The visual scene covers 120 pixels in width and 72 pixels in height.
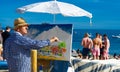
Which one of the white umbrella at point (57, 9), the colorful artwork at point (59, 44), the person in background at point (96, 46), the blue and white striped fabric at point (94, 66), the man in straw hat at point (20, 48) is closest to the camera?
the man in straw hat at point (20, 48)

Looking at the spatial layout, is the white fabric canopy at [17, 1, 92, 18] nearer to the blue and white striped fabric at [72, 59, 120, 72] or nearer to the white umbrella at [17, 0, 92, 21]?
the white umbrella at [17, 0, 92, 21]

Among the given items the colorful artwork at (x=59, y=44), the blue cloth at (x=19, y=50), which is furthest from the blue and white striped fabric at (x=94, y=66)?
the blue cloth at (x=19, y=50)

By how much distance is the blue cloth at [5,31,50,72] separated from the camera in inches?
271

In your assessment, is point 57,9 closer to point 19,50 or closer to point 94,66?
point 94,66

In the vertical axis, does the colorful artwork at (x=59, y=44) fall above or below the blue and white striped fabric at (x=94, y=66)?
above

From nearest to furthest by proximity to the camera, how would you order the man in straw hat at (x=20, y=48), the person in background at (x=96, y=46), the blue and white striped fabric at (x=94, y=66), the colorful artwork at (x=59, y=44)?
1. the man in straw hat at (x=20, y=48)
2. the colorful artwork at (x=59, y=44)
3. the blue and white striped fabric at (x=94, y=66)
4. the person in background at (x=96, y=46)

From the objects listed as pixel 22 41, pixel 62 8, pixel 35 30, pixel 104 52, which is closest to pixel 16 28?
pixel 22 41

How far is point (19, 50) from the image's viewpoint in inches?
272

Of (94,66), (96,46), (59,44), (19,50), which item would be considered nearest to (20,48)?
(19,50)

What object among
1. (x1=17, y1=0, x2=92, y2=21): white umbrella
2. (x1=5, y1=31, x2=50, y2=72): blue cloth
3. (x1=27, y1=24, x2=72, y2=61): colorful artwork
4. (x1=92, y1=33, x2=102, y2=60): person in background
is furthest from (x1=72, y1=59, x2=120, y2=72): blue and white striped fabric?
(x1=5, y1=31, x2=50, y2=72): blue cloth

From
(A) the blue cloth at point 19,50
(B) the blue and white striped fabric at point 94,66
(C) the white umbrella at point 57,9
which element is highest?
(C) the white umbrella at point 57,9

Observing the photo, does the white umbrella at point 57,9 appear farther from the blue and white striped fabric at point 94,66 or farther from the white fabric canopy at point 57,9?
the blue and white striped fabric at point 94,66

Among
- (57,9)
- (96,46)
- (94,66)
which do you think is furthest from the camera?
(96,46)

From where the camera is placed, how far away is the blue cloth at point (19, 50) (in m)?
6.89
